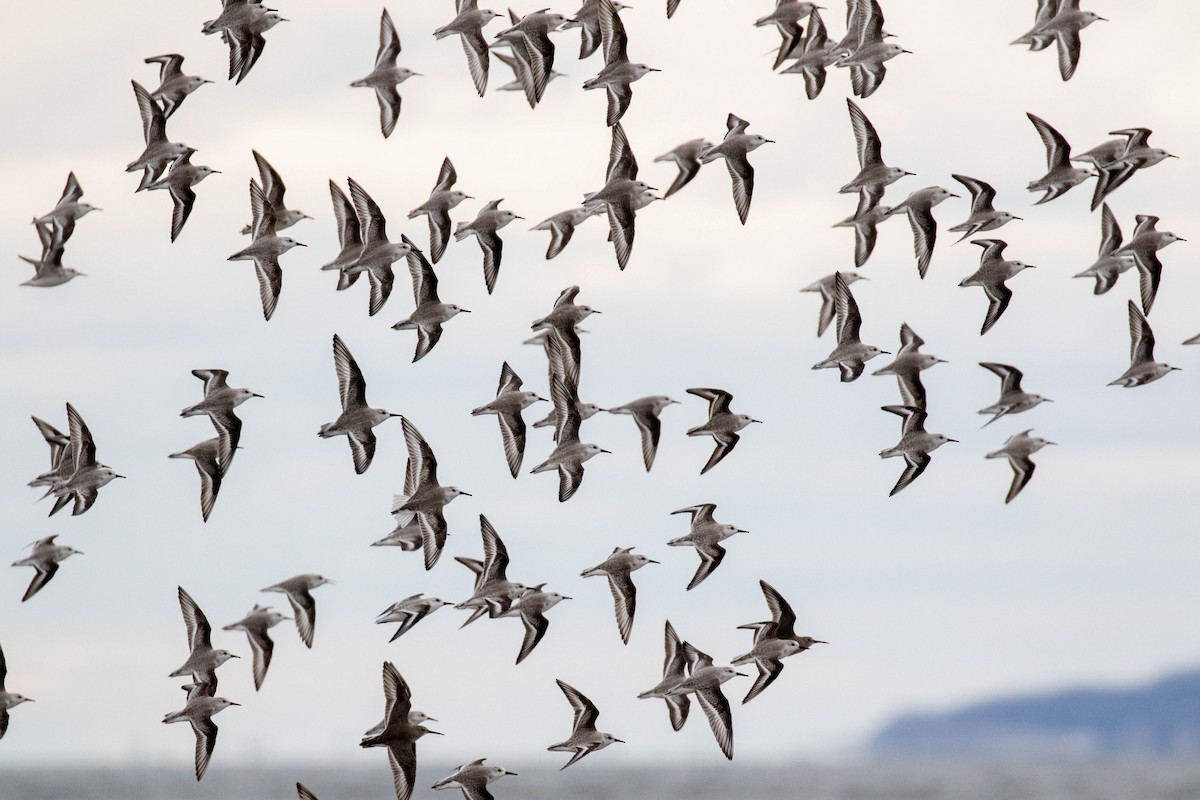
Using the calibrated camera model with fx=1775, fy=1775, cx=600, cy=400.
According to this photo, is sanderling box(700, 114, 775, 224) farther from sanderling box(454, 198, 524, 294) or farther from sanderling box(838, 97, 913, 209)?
sanderling box(454, 198, 524, 294)

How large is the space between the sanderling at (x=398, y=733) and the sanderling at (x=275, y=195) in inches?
231

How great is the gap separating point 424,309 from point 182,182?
3.30 m

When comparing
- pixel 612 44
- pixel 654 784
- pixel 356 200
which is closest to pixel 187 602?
pixel 356 200

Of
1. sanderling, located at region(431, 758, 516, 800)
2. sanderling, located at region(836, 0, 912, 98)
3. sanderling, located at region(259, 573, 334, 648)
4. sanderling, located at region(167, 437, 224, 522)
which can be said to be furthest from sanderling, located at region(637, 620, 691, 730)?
sanderling, located at region(836, 0, 912, 98)

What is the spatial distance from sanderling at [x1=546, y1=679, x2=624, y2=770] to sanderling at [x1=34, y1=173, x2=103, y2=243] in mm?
8454

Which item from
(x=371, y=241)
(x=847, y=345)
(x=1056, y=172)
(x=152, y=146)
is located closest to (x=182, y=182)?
(x=152, y=146)

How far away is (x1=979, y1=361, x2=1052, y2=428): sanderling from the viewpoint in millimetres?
22688

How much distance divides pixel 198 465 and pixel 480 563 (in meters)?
3.54

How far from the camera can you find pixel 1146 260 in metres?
21.9

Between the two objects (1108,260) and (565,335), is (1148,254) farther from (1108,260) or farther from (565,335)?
(565,335)

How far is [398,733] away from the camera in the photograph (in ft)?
60.4

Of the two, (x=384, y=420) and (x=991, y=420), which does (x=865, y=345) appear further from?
(x=384, y=420)

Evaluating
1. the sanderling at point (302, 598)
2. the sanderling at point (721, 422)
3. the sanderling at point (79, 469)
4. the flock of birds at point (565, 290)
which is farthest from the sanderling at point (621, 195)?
the sanderling at point (79, 469)

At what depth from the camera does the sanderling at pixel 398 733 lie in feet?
59.4
